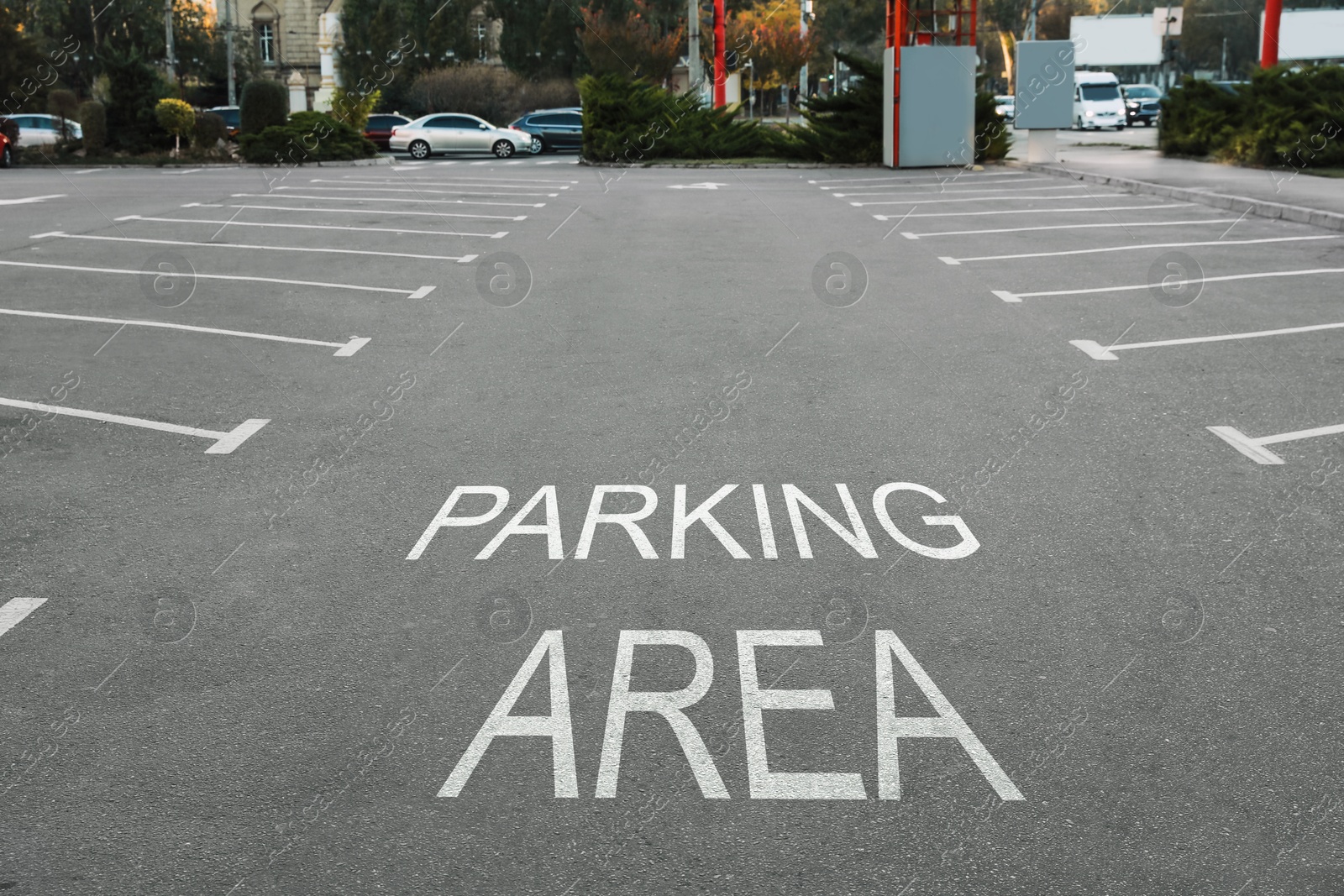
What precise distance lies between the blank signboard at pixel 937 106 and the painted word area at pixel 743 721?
88.7ft

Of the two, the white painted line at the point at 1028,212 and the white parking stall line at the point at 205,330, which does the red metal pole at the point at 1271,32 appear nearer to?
the white painted line at the point at 1028,212

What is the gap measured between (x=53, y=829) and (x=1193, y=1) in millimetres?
109660

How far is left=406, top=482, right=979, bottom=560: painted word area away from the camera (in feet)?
18.7

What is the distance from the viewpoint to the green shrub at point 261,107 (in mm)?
38188

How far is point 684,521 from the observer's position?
6070mm

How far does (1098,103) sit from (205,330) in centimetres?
4872

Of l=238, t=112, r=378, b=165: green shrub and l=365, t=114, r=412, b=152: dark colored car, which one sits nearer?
l=238, t=112, r=378, b=165: green shrub

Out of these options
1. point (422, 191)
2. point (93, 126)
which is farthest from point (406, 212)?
point (93, 126)

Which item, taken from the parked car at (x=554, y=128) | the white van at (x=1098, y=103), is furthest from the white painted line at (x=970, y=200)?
the white van at (x=1098, y=103)

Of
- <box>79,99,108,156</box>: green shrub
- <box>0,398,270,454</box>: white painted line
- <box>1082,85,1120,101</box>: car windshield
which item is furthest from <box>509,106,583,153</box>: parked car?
<box>0,398,270,454</box>: white painted line

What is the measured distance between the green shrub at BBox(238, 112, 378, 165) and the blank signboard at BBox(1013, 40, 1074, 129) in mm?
18370

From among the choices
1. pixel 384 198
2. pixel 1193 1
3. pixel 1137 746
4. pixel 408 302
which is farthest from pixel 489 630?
pixel 1193 1

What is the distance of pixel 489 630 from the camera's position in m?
4.90

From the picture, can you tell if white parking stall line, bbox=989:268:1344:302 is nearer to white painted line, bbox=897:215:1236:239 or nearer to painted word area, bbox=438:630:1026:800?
white painted line, bbox=897:215:1236:239
